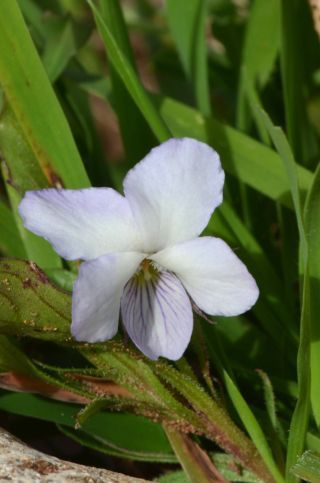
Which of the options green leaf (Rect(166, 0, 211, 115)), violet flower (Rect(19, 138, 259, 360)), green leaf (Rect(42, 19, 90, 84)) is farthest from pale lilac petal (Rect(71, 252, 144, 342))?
green leaf (Rect(166, 0, 211, 115))

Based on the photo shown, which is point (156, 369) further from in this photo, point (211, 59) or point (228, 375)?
point (211, 59)

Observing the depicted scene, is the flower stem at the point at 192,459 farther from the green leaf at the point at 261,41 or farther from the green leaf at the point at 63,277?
the green leaf at the point at 261,41

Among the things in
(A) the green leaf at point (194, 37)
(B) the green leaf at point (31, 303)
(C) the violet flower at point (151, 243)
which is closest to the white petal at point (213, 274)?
(C) the violet flower at point (151, 243)

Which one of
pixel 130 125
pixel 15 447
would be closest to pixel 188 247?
pixel 15 447

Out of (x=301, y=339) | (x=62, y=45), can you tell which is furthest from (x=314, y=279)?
(x=62, y=45)

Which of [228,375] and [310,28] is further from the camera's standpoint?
[310,28]

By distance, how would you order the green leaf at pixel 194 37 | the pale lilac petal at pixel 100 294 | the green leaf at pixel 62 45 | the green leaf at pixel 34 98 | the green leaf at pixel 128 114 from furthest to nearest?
the green leaf at pixel 194 37 → the green leaf at pixel 62 45 → the green leaf at pixel 128 114 → the green leaf at pixel 34 98 → the pale lilac petal at pixel 100 294

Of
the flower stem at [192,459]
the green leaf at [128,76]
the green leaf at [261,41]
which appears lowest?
the flower stem at [192,459]

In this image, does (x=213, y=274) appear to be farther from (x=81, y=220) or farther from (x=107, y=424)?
(x=107, y=424)

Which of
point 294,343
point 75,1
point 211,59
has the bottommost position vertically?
point 294,343
